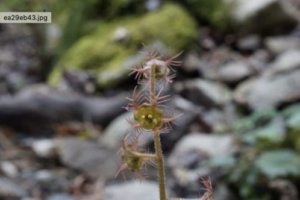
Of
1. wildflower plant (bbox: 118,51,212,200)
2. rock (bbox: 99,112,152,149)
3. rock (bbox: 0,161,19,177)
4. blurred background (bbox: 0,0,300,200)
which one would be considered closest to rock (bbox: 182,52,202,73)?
blurred background (bbox: 0,0,300,200)

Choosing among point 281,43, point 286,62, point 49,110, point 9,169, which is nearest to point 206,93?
point 286,62

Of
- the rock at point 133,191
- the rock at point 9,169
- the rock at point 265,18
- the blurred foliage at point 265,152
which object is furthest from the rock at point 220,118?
the rock at point 265,18

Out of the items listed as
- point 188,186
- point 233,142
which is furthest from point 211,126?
point 188,186

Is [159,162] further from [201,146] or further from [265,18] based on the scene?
[265,18]

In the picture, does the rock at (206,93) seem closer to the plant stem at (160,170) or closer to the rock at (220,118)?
the rock at (220,118)

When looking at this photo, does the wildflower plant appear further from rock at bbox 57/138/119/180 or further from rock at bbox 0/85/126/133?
rock at bbox 0/85/126/133

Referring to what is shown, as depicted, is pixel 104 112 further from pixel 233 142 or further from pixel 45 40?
pixel 45 40
